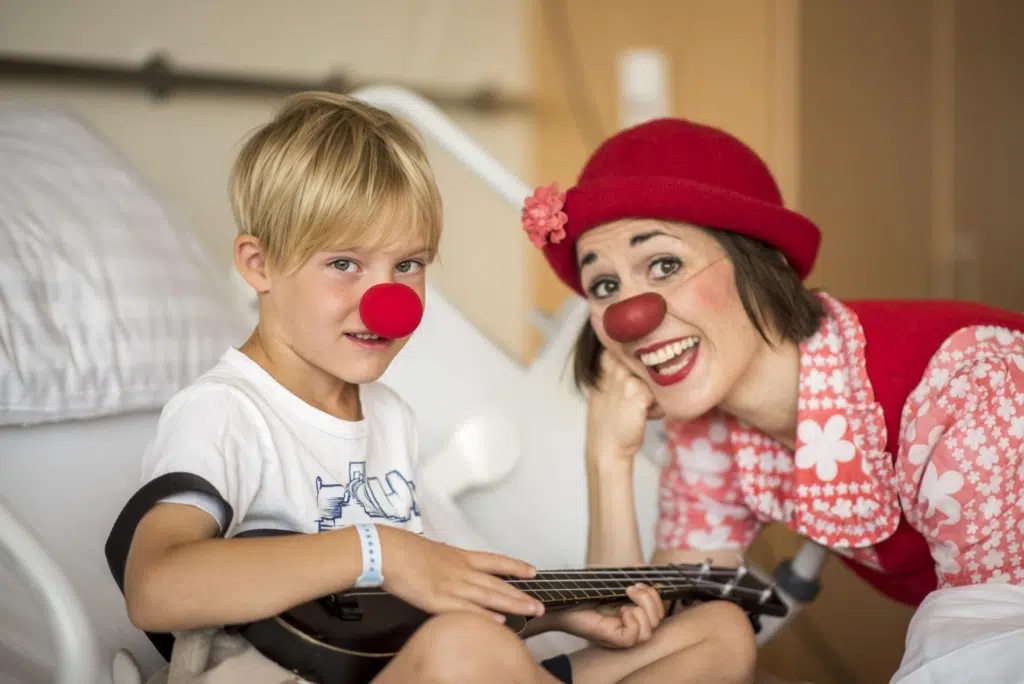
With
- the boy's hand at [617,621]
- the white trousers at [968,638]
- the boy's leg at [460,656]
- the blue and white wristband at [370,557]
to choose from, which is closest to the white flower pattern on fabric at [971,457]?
the white trousers at [968,638]

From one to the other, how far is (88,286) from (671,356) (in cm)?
73

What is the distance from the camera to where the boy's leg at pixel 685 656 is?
126cm

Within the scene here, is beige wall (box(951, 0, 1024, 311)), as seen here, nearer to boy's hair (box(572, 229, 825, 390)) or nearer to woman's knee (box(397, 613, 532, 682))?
boy's hair (box(572, 229, 825, 390))

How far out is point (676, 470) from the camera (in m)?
1.71

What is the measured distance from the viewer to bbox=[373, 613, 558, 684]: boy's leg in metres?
0.97

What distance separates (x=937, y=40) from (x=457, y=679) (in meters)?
2.64

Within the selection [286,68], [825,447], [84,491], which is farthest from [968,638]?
[286,68]

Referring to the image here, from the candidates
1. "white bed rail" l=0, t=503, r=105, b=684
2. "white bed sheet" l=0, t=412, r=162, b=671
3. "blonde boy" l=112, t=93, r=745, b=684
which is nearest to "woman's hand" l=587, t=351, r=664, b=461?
"blonde boy" l=112, t=93, r=745, b=684

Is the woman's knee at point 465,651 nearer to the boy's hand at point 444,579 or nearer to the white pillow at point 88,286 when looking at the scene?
the boy's hand at point 444,579

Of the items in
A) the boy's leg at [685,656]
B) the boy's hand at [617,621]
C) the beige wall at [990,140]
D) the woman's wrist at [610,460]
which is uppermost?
the beige wall at [990,140]

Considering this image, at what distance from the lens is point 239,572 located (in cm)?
93

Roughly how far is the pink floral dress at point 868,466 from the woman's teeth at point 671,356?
0.15 m

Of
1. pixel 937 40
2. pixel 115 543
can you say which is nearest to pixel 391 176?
pixel 115 543

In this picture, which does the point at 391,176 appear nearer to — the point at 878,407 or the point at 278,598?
the point at 278,598
